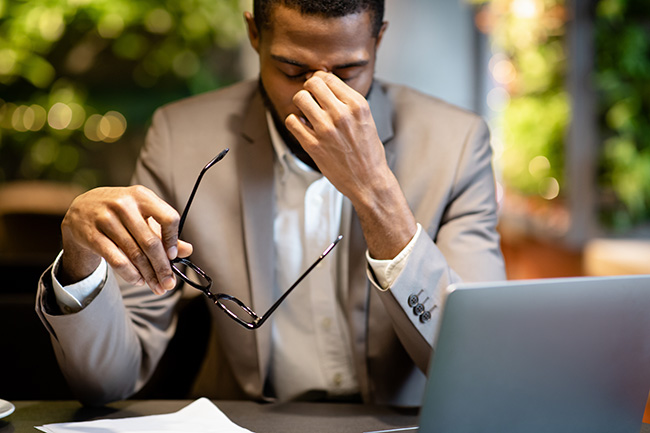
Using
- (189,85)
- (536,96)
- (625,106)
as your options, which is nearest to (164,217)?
(189,85)

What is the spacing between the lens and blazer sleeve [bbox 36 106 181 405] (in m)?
1.15

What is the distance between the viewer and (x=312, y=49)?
4.11 ft

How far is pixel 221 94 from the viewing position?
158 centimetres

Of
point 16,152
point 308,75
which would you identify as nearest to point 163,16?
point 16,152

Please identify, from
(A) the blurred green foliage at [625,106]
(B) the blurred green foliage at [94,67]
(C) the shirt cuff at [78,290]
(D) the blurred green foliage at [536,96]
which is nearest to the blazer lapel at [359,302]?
(C) the shirt cuff at [78,290]

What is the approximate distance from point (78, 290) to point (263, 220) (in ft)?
1.34

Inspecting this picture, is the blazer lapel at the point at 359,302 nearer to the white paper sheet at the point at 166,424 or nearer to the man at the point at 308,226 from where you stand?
the man at the point at 308,226

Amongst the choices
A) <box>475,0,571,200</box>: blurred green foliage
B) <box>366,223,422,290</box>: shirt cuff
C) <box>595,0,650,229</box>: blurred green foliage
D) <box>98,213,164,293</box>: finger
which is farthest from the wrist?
<box>475,0,571,200</box>: blurred green foliage

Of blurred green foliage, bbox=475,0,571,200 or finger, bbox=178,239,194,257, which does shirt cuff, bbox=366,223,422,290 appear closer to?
finger, bbox=178,239,194,257

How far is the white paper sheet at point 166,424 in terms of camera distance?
1.00 metres

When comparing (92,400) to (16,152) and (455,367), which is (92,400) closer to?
(455,367)

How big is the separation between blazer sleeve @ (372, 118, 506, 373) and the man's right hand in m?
0.36

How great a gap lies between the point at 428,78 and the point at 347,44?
5.62ft

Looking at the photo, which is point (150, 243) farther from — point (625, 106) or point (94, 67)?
point (625, 106)
